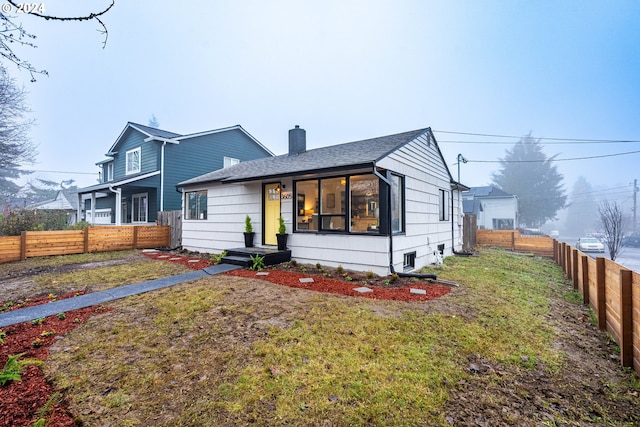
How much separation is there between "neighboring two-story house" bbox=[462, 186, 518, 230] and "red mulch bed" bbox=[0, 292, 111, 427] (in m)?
28.5

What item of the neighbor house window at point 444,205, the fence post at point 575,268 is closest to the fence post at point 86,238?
the neighbor house window at point 444,205

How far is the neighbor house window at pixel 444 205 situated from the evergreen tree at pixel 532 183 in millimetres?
32806

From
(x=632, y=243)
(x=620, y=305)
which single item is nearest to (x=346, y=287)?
(x=620, y=305)

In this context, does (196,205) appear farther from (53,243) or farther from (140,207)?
(140,207)

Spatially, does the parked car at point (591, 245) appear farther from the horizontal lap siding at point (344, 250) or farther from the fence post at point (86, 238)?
the fence post at point (86, 238)

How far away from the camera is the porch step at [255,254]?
7248mm

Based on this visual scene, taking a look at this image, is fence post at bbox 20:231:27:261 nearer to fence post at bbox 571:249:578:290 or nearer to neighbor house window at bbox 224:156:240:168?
neighbor house window at bbox 224:156:240:168

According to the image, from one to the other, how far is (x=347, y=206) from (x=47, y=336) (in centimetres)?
557

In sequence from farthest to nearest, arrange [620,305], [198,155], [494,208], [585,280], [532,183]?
[532,183], [494,208], [198,155], [585,280], [620,305]

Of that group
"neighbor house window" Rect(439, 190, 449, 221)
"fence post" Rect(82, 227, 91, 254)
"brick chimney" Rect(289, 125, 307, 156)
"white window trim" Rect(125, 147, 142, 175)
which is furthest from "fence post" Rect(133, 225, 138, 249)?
"neighbor house window" Rect(439, 190, 449, 221)

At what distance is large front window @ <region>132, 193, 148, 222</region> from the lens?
15.0 meters

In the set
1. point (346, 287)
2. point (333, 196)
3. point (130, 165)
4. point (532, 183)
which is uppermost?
point (532, 183)

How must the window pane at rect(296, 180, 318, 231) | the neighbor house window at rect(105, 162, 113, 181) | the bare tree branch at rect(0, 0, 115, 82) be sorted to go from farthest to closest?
the neighbor house window at rect(105, 162, 113, 181) < the window pane at rect(296, 180, 318, 231) < the bare tree branch at rect(0, 0, 115, 82)

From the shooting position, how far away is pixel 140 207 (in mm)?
15367
